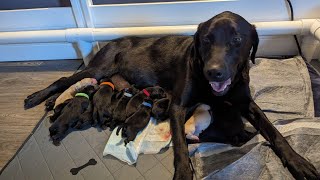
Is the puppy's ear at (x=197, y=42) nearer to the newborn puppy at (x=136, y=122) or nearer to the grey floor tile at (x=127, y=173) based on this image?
the newborn puppy at (x=136, y=122)

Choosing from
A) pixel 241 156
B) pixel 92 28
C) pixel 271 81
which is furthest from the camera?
pixel 92 28

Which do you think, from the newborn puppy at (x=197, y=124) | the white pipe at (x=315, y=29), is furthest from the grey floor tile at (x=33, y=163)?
the white pipe at (x=315, y=29)

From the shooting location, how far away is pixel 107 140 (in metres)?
1.72

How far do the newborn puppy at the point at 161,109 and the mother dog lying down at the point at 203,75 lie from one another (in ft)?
0.22

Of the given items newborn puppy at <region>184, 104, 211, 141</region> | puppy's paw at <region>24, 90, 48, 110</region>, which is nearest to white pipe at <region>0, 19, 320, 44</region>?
puppy's paw at <region>24, 90, 48, 110</region>

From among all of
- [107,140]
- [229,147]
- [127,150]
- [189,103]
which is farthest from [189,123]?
[107,140]

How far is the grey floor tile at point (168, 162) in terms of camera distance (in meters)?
1.50

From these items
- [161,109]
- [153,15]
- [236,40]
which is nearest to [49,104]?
[161,109]

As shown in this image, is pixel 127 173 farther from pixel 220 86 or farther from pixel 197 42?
pixel 197 42

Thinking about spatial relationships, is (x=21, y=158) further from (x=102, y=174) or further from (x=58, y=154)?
(x=102, y=174)

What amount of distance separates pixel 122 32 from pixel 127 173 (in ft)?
3.95

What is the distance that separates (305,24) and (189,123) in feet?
4.23

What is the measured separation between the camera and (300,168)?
1.34 meters

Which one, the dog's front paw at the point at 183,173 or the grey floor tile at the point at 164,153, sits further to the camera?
the grey floor tile at the point at 164,153
